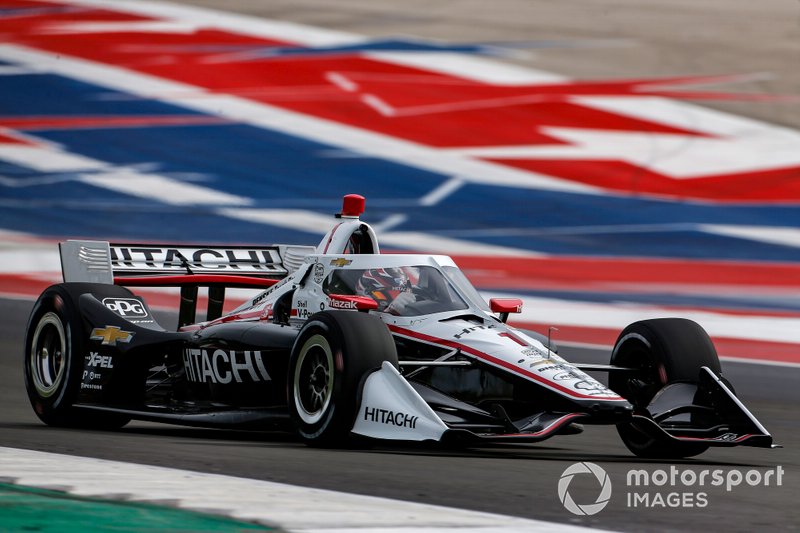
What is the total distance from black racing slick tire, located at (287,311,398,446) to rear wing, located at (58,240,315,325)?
2.87 meters

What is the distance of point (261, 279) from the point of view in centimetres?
1216

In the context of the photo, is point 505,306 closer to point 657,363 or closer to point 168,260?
point 657,363

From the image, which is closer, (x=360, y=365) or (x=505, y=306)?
(x=360, y=365)

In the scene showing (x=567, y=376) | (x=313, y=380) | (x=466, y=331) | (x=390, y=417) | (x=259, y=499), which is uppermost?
(x=466, y=331)

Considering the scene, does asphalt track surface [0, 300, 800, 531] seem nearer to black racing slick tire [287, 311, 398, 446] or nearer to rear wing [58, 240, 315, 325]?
black racing slick tire [287, 311, 398, 446]

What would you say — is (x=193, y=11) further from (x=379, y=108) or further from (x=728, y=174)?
(x=728, y=174)

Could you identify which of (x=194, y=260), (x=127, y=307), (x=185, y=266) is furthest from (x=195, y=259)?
(x=127, y=307)

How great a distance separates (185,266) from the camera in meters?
12.2

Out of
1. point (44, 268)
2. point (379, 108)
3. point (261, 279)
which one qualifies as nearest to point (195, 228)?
point (44, 268)

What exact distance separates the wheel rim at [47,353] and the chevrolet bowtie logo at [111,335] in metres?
0.32

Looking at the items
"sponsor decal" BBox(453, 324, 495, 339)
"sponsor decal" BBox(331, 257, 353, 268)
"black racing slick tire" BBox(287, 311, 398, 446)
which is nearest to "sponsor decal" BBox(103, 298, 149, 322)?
"sponsor decal" BBox(331, 257, 353, 268)

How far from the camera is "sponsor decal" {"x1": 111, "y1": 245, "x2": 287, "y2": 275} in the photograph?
12039mm

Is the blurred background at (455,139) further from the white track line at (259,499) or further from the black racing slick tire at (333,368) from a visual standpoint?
the white track line at (259,499)

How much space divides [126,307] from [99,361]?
0.48 metres
